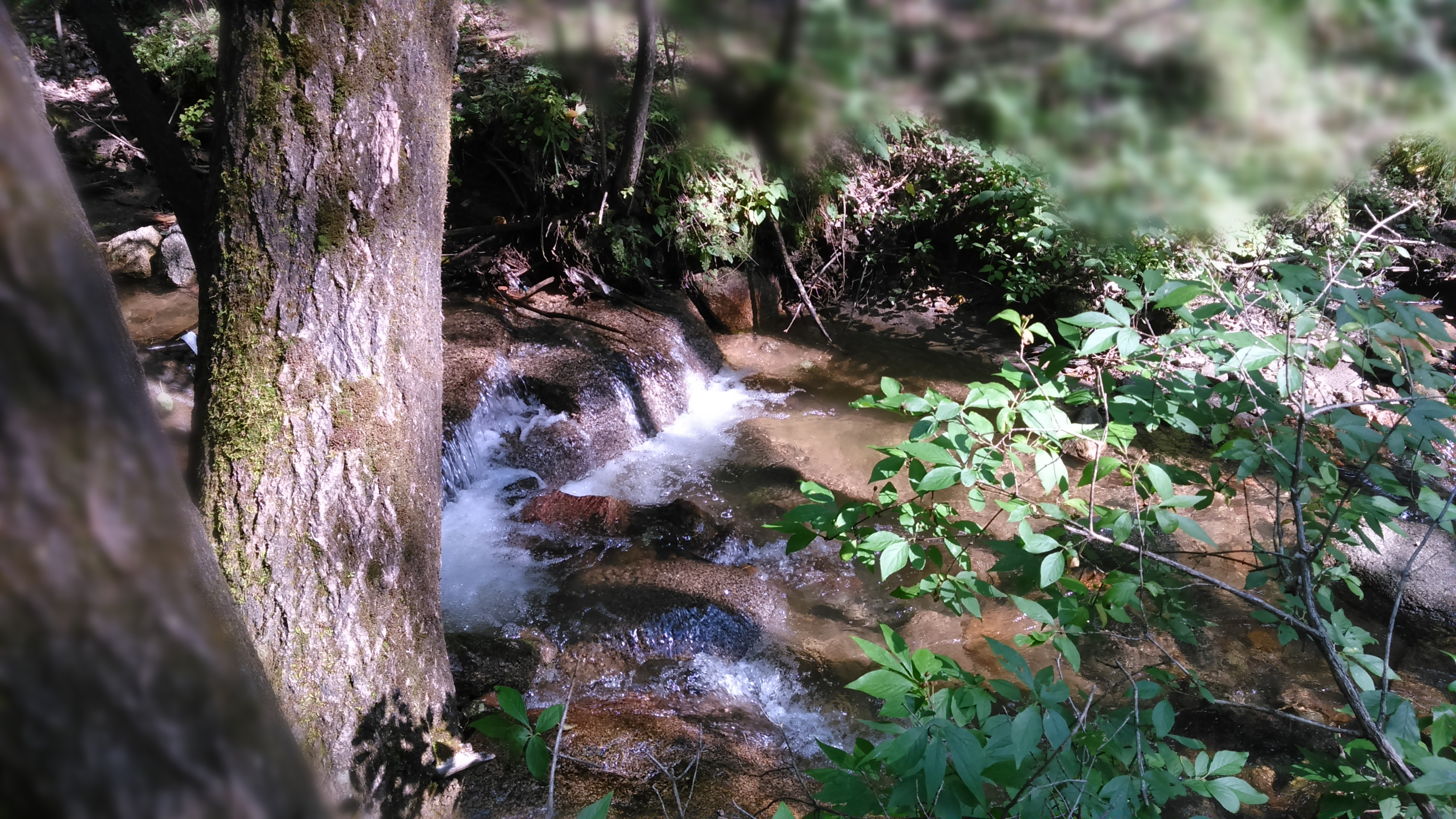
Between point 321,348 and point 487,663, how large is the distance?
1.67m

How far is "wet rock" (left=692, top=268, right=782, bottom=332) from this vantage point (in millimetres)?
7285

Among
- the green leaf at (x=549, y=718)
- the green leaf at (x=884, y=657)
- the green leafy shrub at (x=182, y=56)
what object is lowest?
the green leaf at (x=549, y=718)

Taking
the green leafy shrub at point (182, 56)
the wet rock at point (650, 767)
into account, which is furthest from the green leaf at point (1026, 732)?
the green leafy shrub at point (182, 56)

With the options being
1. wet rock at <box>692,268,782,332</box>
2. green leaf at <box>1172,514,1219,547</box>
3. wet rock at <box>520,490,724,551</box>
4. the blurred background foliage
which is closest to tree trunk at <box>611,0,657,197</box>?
the blurred background foliage

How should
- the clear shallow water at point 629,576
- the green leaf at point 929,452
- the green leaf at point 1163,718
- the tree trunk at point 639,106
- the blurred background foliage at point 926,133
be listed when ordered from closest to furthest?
the green leaf at point 1163,718 < the green leaf at point 929,452 < the blurred background foliage at point 926,133 < the clear shallow water at point 629,576 < the tree trunk at point 639,106

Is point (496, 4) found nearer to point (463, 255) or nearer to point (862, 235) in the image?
point (463, 255)

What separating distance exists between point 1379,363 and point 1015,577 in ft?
3.08

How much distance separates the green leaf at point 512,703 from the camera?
132 centimetres

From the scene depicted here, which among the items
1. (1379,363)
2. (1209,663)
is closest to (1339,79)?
(1379,363)

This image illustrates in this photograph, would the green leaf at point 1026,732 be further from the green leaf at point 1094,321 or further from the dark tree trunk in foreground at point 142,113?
the dark tree trunk in foreground at point 142,113

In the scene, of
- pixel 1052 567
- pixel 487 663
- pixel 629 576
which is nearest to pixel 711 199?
pixel 629 576

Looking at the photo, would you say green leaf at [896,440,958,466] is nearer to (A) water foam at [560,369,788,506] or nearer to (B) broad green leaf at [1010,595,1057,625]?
(B) broad green leaf at [1010,595,1057,625]

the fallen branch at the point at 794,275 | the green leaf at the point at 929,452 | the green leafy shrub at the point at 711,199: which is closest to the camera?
the green leaf at the point at 929,452

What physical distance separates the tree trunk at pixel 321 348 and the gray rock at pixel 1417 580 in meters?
4.85
